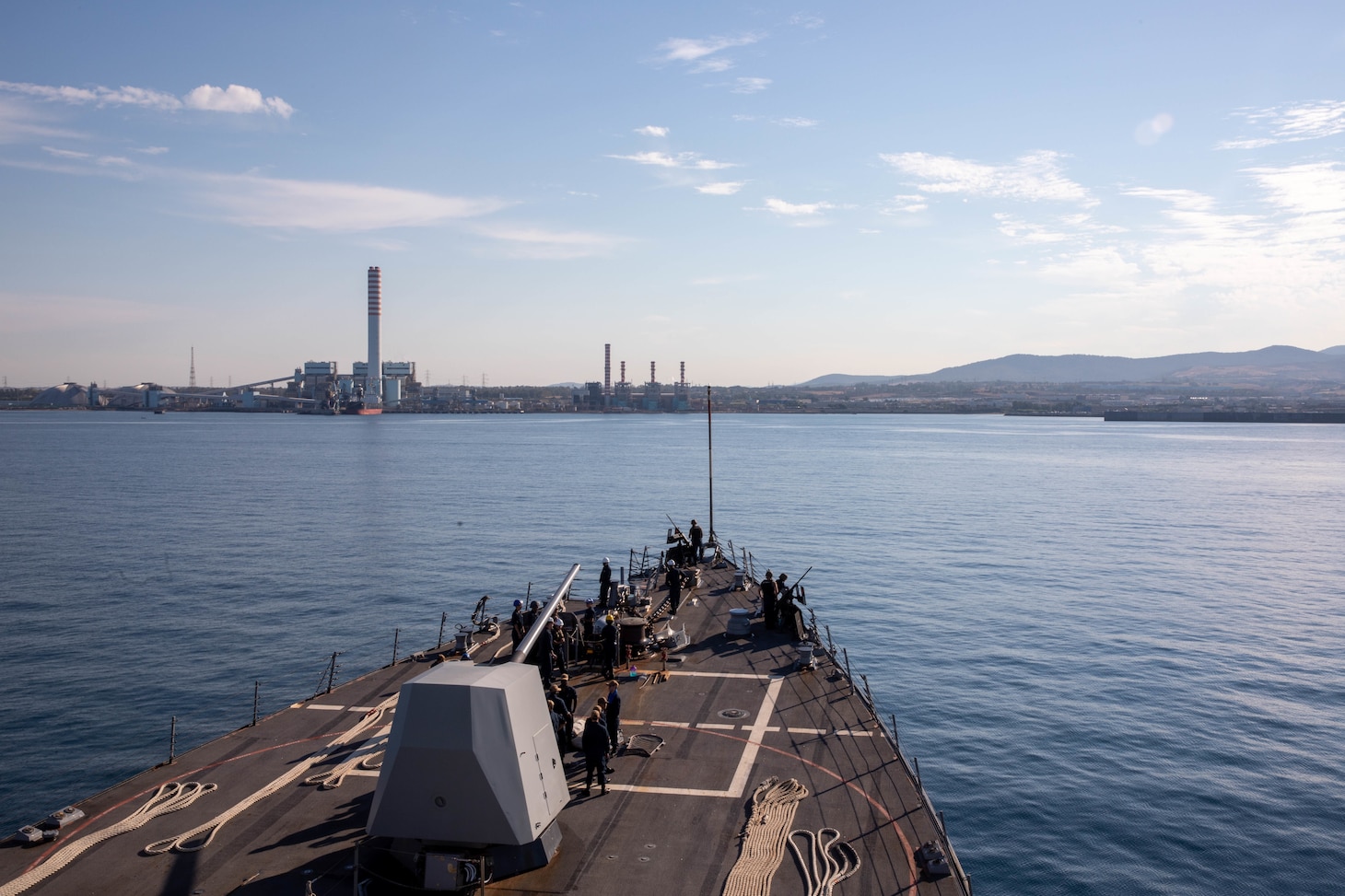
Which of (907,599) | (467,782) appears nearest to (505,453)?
(907,599)

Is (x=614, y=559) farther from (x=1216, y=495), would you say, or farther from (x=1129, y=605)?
(x=1216, y=495)

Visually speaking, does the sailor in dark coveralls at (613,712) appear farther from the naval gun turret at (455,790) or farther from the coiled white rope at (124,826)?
the coiled white rope at (124,826)

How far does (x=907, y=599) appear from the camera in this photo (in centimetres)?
4709

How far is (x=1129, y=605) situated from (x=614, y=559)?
30752 millimetres

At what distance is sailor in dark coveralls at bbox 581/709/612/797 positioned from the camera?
15086 mm

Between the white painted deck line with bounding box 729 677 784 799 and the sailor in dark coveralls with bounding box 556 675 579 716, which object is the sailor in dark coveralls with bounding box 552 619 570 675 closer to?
the sailor in dark coveralls with bounding box 556 675 579 716

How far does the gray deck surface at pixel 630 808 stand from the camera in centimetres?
1266

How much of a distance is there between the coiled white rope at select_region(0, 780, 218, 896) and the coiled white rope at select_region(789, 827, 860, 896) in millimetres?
10600

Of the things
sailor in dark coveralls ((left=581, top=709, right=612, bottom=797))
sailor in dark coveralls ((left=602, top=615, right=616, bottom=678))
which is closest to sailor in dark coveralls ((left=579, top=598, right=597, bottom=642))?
sailor in dark coveralls ((left=602, top=615, right=616, bottom=678))

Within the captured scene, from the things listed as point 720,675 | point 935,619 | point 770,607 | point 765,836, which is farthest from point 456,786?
point 935,619

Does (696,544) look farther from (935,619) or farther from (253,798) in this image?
(253,798)

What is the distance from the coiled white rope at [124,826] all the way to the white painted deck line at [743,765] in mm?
A: 7454

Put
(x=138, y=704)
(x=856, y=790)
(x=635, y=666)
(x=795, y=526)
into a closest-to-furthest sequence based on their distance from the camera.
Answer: (x=856, y=790) < (x=635, y=666) < (x=138, y=704) < (x=795, y=526)

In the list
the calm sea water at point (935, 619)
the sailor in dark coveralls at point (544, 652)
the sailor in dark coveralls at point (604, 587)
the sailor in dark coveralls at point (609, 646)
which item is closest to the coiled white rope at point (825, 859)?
the sailor in dark coveralls at point (544, 652)
